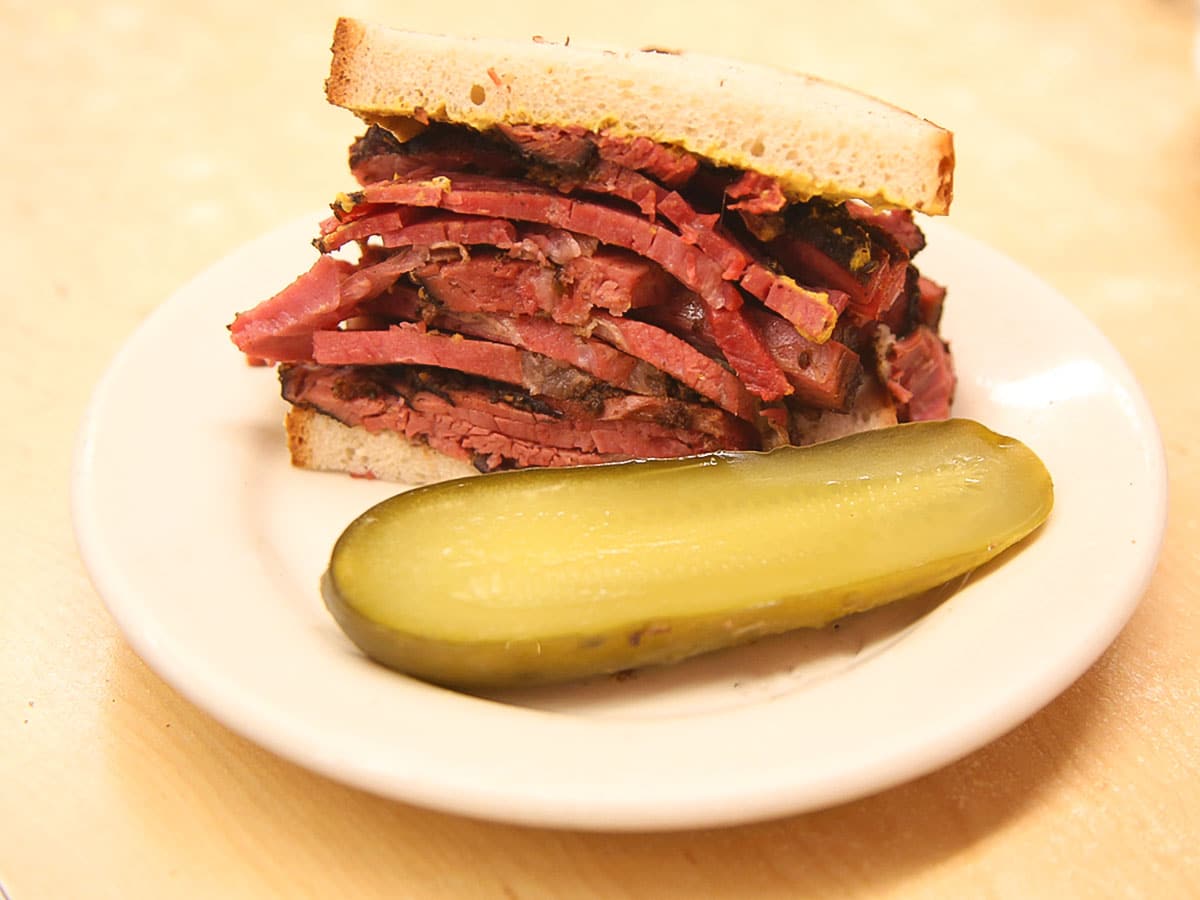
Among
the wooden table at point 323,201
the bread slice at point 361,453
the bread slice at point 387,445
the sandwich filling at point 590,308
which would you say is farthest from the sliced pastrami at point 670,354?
the wooden table at point 323,201

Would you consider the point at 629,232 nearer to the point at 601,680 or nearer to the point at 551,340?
the point at 551,340

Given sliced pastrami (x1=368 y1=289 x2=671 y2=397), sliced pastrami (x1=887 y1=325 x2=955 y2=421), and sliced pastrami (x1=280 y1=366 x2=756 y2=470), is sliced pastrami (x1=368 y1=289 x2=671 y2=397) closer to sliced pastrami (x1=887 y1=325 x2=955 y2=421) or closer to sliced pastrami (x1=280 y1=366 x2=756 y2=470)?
sliced pastrami (x1=280 y1=366 x2=756 y2=470)

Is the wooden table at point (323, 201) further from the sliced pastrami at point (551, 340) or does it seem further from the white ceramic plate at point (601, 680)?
the sliced pastrami at point (551, 340)

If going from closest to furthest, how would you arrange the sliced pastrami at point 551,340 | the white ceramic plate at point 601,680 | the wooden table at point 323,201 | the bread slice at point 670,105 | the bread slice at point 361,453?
the white ceramic plate at point 601,680 < the wooden table at point 323,201 < the bread slice at point 670,105 < the sliced pastrami at point 551,340 < the bread slice at point 361,453

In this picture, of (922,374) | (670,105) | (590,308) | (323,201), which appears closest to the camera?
(670,105)

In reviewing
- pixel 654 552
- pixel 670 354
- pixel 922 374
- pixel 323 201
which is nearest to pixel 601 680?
pixel 654 552

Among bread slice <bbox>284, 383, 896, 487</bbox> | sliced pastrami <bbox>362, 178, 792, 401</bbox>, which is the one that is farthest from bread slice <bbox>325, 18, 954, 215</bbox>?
bread slice <bbox>284, 383, 896, 487</bbox>
